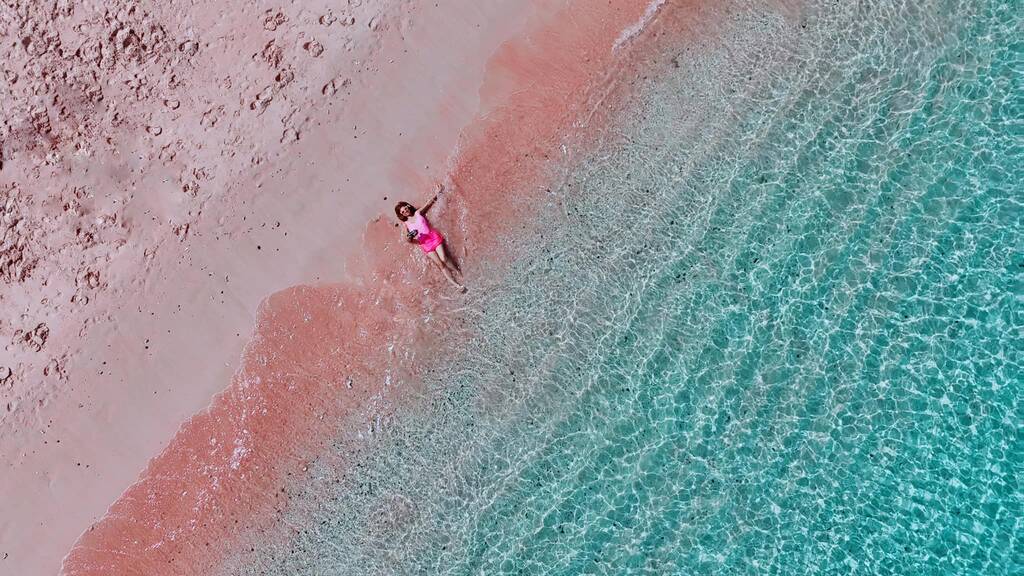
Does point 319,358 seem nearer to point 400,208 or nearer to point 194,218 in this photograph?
point 400,208

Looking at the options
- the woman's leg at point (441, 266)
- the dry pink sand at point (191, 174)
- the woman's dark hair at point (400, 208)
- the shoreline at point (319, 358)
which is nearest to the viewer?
the woman's dark hair at point (400, 208)

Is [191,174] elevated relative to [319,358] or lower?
elevated

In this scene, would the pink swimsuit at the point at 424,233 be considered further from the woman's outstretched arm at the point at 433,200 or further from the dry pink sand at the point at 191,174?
the dry pink sand at the point at 191,174

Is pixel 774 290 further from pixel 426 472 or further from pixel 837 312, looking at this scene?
pixel 426 472

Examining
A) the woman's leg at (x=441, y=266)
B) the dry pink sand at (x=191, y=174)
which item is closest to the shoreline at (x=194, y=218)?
the dry pink sand at (x=191, y=174)

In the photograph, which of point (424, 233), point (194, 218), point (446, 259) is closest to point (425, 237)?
point (424, 233)

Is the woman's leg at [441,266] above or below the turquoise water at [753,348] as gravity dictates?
above

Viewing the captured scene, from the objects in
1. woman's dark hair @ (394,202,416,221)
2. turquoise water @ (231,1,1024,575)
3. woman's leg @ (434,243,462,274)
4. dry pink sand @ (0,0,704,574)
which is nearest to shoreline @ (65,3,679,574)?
dry pink sand @ (0,0,704,574)
